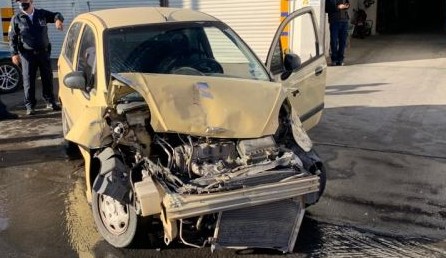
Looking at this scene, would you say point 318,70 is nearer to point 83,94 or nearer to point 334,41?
point 83,94

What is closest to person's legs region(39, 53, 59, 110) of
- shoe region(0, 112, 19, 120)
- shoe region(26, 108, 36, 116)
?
shoe region(26, 108, 36, 116)

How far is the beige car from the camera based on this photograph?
3.62 m

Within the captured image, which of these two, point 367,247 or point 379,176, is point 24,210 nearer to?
point 367,247

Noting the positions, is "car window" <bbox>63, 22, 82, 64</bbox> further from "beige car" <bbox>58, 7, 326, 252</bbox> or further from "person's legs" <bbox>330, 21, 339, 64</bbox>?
"person's legs" <bbox>330, 21, 339, 64</bbox>

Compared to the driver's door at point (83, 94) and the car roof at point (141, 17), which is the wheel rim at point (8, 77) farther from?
the car roof at point (141, 17)

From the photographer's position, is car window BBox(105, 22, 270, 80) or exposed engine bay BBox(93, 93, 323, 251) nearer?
exposed engine bay BBox(93, 93, 323, 251)

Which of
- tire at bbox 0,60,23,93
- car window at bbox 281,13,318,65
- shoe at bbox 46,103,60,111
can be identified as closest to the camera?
shoe at bbox 46,103,60,111

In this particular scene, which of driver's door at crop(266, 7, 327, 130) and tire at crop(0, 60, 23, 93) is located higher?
driver's door at crop(266, 7, 327, 130)

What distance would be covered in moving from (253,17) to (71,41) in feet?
21.0

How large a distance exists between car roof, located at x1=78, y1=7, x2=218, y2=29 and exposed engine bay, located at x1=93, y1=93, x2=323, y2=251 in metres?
1.22

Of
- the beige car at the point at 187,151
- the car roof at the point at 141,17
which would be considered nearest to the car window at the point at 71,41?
the car roof at the point at 141,17

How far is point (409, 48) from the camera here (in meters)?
14.1

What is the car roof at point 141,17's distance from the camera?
17.1 ft

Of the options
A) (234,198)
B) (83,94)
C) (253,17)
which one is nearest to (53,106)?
(83,94)
